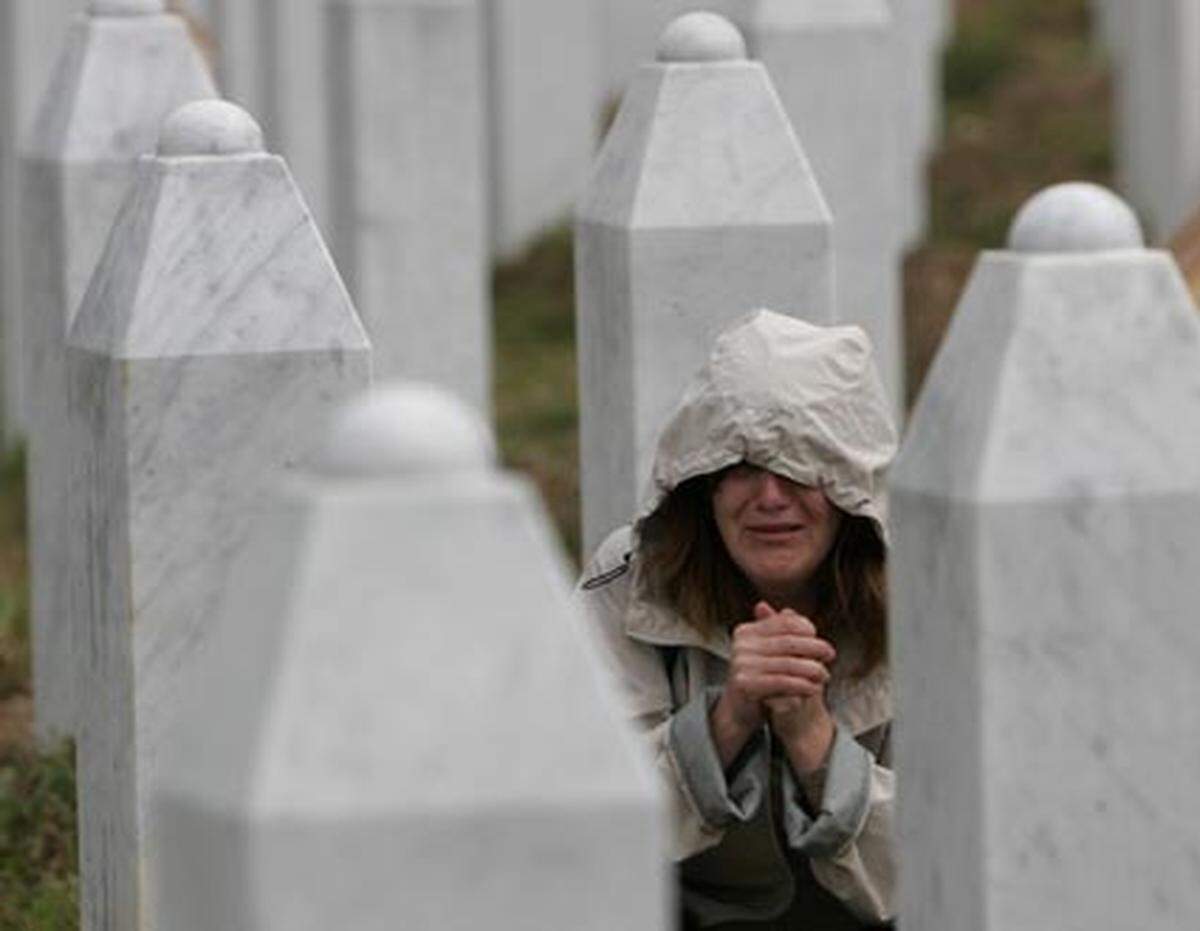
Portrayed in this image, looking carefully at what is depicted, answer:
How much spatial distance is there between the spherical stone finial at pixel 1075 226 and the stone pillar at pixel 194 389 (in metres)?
1.81

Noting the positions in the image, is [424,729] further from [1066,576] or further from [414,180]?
[414,180]

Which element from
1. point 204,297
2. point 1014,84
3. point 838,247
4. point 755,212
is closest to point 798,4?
point 838,247

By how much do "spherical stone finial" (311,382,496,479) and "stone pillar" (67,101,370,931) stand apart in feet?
8.49

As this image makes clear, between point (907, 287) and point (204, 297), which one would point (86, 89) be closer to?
point (204, 297)

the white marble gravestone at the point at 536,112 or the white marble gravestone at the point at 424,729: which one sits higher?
the white marble gravestone at the point at 424,729

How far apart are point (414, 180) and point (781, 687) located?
304 inches

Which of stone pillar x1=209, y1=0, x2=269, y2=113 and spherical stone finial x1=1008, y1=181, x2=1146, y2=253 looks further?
stone pillar x1=209, y1=0, x2=269, y2=113

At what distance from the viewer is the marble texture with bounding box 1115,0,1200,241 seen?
53.2 feet

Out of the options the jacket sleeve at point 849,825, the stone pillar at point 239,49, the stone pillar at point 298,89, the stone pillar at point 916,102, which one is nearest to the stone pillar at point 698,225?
the jacket sleeve at point 849,825

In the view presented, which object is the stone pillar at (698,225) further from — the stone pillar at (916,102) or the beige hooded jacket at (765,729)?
the stone pillar at (916,102)

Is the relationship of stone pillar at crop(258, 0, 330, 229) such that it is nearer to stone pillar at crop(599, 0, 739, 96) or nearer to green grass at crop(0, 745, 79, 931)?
stone pillar at crop(599, 0, 739, 96)

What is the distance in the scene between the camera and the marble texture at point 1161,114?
16.2m

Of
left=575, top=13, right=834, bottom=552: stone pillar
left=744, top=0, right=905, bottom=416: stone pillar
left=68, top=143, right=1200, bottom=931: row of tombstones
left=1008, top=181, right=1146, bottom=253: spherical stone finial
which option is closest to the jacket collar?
left=68, top=143, right=1200, bottom=931: row of tombstones

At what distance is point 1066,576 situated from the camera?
5262 mm
